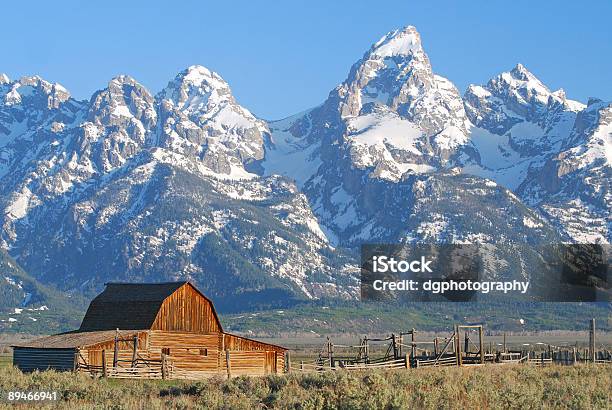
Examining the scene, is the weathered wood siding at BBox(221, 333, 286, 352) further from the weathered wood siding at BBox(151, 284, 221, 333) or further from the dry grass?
the dry grass

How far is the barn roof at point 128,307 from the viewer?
249 ft

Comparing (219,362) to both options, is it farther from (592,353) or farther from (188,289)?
(592,353)

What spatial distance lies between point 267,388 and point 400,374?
22.5 feet

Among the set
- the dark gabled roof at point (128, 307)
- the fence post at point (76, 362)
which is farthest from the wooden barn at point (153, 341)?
the fence post at point (76, 362)

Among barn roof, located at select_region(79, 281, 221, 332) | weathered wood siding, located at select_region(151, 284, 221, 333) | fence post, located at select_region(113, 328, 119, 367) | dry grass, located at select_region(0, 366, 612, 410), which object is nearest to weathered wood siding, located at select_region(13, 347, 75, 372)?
fence post, located at select_region(113, 328, 119, 367)

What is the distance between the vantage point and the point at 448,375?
151ft

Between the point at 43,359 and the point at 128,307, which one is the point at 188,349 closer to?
the point at 128,307

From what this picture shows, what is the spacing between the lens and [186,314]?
78250 mm

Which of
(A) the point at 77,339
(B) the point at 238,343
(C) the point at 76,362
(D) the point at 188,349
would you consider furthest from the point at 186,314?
(C) the point at 76,362

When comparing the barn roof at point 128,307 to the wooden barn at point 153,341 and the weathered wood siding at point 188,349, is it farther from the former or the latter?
the weathered wood siding at point 188,349

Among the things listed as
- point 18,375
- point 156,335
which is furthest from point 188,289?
point 18,375

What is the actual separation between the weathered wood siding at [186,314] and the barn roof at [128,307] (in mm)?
484

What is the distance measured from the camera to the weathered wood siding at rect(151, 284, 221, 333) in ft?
250

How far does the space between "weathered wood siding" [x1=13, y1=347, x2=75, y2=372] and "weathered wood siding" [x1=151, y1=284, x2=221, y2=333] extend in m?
8.33
